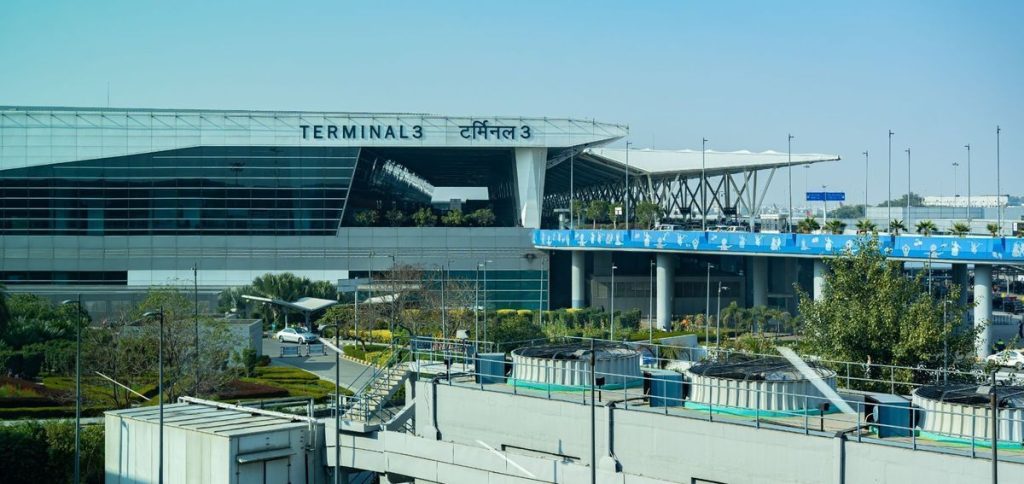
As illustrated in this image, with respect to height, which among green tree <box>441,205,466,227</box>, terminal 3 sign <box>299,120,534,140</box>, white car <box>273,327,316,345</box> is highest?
terminal 3 sign <box>299,120,534,140</box>

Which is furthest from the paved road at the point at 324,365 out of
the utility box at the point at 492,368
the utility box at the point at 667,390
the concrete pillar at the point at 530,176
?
the utility box at the point at 667,390

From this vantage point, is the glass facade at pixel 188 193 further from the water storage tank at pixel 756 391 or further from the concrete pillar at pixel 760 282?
the water storage tank at pixel 756 391

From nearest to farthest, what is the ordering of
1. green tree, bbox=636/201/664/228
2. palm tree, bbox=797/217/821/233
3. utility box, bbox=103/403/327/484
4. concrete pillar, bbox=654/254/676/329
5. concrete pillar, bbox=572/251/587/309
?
1. utility box, bbox=103/403/327/484
2. palm tree, bbox=797/217/821/233
3. concrete pillar, bbox=654/254/676/329
4. concrete pillar, bbox=572/251/587/309
5. green tree, bbox=636/201/664/228

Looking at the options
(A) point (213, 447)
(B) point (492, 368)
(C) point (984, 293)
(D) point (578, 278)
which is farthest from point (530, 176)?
(A) point (213, 447)

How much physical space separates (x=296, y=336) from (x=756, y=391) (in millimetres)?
53746

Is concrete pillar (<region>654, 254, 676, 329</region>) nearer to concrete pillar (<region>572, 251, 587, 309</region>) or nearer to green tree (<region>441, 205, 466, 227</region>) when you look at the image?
concrete pillar (<region>572, 251, 587, 309</region>)

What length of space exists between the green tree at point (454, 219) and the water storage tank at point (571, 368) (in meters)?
63.6

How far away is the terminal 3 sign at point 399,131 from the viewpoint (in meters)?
90.7

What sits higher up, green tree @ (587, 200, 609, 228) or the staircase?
green tree @ (587, 200, 609, 228)

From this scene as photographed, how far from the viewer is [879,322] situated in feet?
125

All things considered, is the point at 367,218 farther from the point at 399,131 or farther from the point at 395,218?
the point at 399,131

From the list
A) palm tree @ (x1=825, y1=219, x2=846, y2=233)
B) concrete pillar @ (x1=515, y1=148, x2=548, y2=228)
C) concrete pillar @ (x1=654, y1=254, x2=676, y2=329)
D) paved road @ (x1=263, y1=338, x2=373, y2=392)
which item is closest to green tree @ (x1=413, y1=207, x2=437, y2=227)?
concrete pillar @ (x1=515, y1=148, x2=548, y2=228)

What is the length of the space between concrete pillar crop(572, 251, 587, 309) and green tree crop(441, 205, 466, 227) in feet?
31.0

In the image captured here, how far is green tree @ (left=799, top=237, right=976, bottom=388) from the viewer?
123ft
